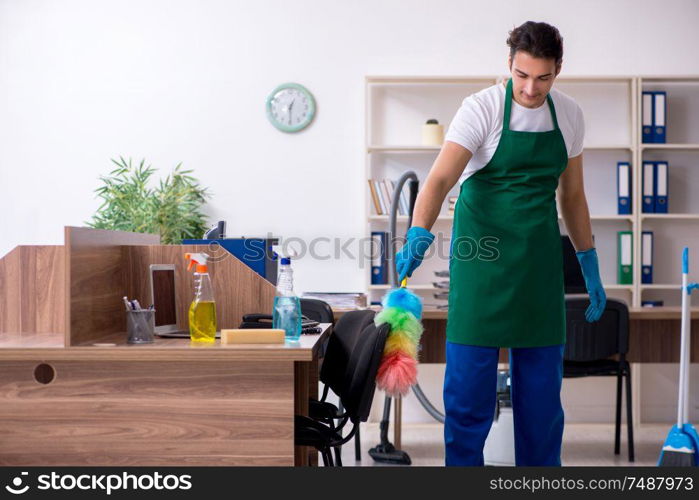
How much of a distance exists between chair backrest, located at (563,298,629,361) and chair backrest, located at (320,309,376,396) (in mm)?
1676

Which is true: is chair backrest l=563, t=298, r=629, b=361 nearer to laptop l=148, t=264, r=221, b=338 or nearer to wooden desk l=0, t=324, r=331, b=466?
laptop l=148, t=264, r=221, b=338

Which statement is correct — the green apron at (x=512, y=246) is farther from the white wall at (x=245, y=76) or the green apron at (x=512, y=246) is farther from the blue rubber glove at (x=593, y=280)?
the white wall at (x=245, y=76)

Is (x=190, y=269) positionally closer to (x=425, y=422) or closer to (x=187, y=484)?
(x=187, y=484)

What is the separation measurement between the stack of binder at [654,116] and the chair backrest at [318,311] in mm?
2634

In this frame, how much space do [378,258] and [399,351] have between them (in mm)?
2881

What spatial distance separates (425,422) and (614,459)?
4.39ft

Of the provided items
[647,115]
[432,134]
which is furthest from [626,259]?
[432,134]

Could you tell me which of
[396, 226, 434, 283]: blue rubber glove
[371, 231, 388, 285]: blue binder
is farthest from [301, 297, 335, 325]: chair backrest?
[371, 231, 388, 285]: blue binder

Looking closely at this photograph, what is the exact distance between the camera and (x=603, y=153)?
5148mm

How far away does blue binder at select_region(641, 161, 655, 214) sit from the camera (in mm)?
4934

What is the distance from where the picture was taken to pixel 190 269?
2.40m

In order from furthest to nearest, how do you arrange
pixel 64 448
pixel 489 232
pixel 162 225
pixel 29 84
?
1. pixel 29 84
2. pixel 162 225
3. pixel 489 232
4. pixel 64 448

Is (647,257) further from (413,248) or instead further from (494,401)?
(413,248)

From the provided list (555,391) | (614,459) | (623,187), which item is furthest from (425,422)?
(555,391)
